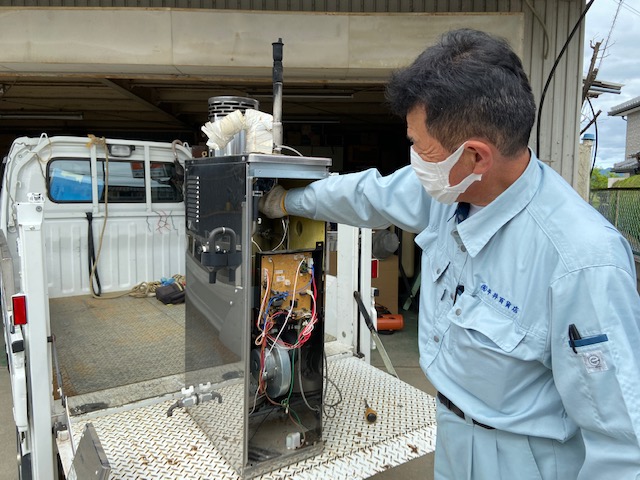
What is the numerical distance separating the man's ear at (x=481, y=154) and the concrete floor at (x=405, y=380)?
3002mm

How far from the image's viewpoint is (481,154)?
1214 mm

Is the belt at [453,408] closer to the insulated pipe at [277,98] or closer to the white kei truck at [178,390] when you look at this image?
the white kei truck at [178,390]

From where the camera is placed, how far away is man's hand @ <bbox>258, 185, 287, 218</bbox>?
2217 mm

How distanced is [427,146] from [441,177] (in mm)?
92

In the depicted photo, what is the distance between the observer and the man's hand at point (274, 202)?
2.22m

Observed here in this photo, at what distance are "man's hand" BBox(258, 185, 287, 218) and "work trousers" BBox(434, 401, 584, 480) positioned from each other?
1.12 meters

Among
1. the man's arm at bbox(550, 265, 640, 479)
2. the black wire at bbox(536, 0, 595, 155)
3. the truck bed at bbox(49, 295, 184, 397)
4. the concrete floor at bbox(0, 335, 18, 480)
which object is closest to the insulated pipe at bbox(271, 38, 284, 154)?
the man's arm at bbox(550, 265, 640, 479)

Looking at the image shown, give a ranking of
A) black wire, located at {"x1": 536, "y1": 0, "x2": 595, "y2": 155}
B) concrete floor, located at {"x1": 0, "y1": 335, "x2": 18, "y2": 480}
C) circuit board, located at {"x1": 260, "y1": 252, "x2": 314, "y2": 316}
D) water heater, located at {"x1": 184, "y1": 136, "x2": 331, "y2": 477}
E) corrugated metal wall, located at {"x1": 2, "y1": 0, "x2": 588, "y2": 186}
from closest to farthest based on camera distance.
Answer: water heater, located at {"x1": 184, "y1": 136, "x2": 331, "y2": 477}
circuit board, located at {"x1": 260, "y1": 252, "x2": 314, "y2": 316}
concrete floor, located at {"x1": 0, "y1": 335, "x2": 18, "y2": 480}
black wire, located at {"x1": 536, "y1": 0, "x2": 595, "y2": 155}
corrugated metal wall, located at {"x1": 2, "y1": 0, "x2": 588, "y2": 186}

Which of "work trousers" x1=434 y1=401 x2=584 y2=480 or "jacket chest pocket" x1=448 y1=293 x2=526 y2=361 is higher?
"jacket chest pocket" x1=448 y1=293 x2=526 y2=361

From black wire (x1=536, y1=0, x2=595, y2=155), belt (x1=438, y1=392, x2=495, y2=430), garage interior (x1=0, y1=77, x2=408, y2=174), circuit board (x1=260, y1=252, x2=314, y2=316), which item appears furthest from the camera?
garage interior (x1=0, y1=77, x2=408, y2=174)

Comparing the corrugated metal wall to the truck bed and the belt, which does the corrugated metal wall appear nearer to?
the truck bed

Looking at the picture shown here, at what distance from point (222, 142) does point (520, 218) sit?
1.41 metres

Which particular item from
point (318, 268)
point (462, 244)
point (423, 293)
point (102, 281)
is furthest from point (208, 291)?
point (102, 281)

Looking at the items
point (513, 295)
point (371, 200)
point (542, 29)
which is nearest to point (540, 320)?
point (513, 295)
